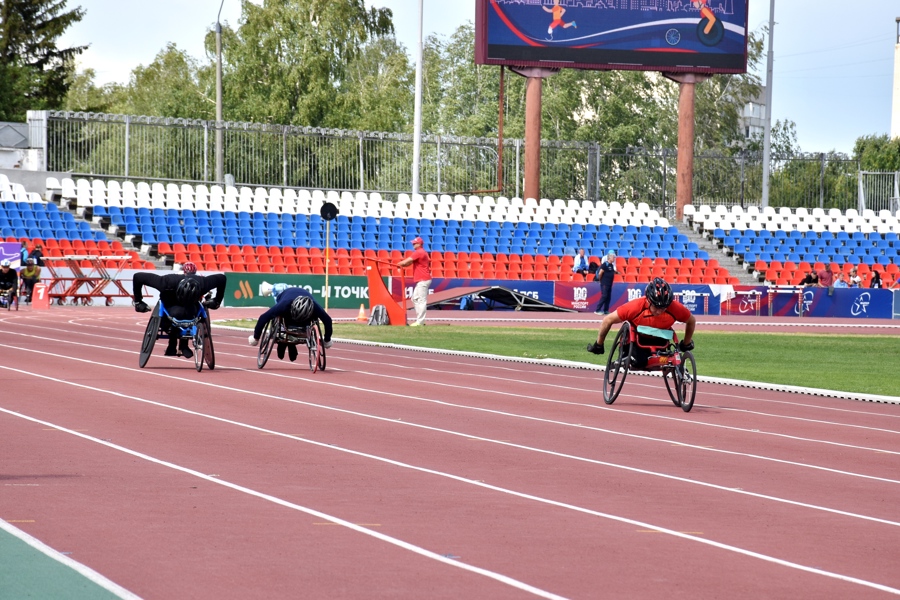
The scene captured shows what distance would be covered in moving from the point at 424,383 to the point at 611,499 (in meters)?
8.75

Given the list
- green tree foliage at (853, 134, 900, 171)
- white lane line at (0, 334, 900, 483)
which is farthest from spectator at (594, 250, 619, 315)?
green tree foliage at (853, 134, 900, 171)

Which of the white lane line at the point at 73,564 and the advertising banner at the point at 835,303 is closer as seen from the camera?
the white lane line at the point at 73,564

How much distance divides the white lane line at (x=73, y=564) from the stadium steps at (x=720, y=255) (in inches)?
1720

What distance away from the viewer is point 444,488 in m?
9.52

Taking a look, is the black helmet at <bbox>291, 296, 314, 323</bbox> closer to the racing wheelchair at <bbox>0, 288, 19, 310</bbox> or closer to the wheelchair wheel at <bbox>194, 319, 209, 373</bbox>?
the wheelchair wheel at <bbox>194, 319, 209, 373</bbox>

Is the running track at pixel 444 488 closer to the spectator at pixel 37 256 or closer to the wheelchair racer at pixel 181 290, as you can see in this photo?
the wheelchair racer at pixel 181 290

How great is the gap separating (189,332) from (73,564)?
484 inches

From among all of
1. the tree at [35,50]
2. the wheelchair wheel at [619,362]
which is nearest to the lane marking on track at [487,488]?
the wheelchair wheel at [619,362]

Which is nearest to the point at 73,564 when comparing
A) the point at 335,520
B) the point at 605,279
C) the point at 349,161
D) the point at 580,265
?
the point at 335,520

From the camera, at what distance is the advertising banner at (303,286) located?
40094mm

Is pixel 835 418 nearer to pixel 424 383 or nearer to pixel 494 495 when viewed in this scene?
pixel 424 383

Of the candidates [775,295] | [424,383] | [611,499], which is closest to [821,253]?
[775,295]

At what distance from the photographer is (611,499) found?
9.27 metres

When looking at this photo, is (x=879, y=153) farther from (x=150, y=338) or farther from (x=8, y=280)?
(x=150, y=338)
